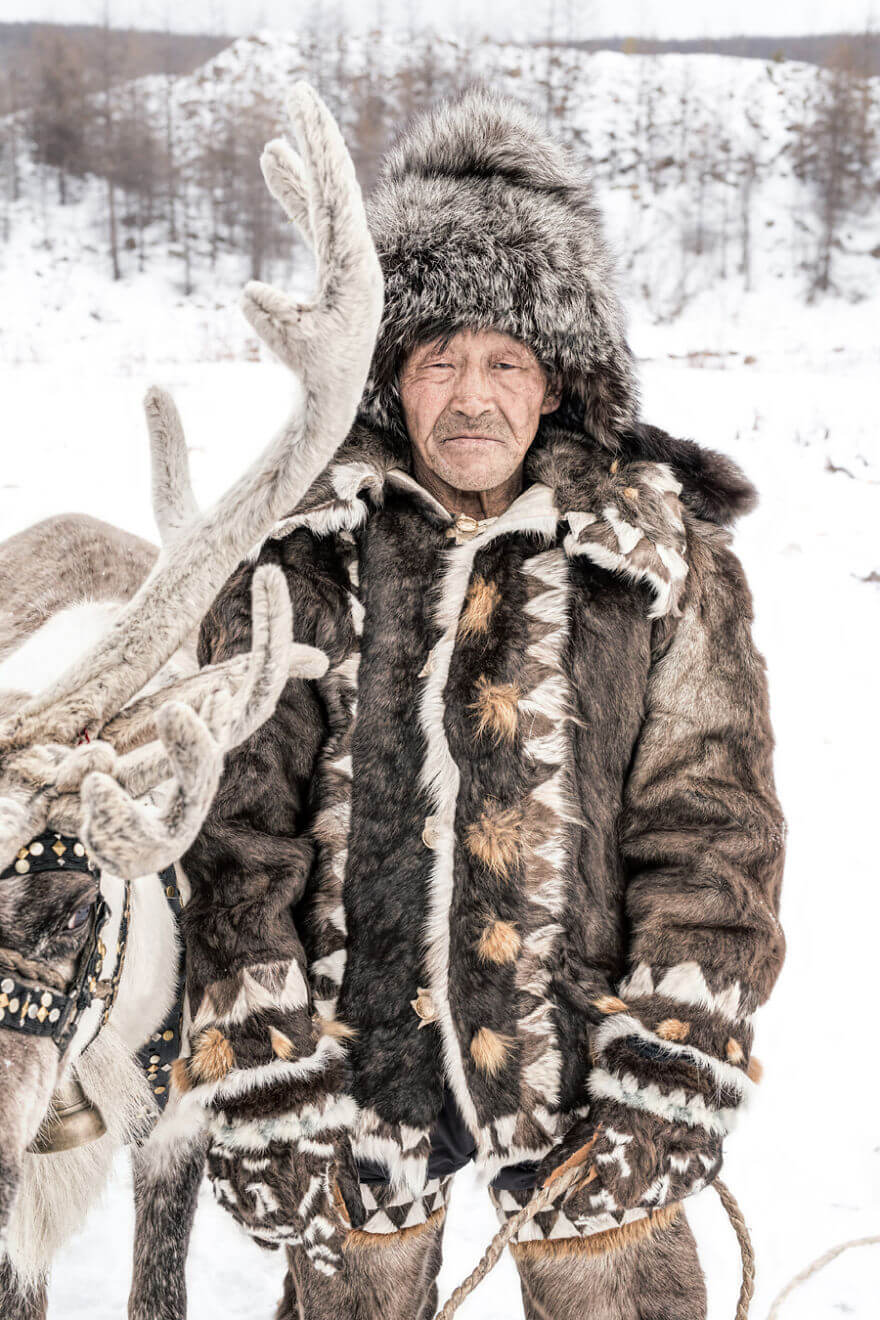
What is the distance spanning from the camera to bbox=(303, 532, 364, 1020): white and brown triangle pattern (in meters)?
1.45

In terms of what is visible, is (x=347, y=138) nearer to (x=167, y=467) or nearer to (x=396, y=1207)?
(x=167, y=467)

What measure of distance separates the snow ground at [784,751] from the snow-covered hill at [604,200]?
557 centimetres

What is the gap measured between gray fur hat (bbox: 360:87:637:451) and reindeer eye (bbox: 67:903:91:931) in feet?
2.87

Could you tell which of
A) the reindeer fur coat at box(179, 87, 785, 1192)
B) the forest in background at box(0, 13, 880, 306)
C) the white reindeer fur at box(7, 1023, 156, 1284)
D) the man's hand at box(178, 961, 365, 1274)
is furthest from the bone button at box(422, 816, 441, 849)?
the forest in background at box(0, 13, 880, 306)

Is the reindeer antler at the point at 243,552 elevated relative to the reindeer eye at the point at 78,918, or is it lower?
elevated

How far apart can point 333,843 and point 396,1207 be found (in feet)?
1.90

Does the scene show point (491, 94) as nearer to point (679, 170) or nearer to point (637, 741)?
point (637, 741)

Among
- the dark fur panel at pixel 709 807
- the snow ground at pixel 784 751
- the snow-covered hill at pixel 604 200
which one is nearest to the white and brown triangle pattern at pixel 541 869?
the dark fur panel at pixel 709 807

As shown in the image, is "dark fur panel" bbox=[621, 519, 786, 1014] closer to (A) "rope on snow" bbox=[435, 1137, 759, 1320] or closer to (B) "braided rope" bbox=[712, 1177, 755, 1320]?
(A) "rope on snow" bbox=[435, 1137, 759, 1320]

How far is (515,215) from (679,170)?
28490mm

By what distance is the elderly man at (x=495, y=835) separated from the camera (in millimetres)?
1355

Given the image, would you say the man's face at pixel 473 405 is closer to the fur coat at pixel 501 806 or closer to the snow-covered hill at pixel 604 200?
the fur coat at pixel 501 806

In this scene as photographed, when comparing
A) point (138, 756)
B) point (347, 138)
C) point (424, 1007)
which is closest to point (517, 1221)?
point (424, 1007)

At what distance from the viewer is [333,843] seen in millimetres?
1451
